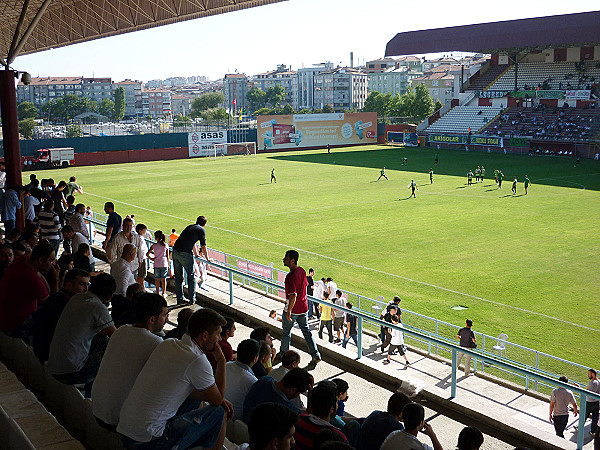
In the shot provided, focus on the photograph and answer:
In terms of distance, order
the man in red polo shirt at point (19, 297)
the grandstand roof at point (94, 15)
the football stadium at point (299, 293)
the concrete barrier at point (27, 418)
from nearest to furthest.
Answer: the concrete barrier at point (27, 418)
the football stadium at point (299, 293)
the man in red polo shirt at point (19, 297)
the grandstand roof at point (94, 15)

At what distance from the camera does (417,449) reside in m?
5.34

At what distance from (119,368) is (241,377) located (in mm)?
1368

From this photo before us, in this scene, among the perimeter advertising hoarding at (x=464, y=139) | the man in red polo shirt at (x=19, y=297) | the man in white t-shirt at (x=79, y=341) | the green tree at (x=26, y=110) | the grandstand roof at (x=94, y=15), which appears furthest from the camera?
the green tree at (x=26, y=110)

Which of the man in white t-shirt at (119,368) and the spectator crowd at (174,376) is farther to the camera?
the man in white t-shirt at (119,368)

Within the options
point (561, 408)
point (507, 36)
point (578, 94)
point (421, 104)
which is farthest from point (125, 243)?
point (421, 104)

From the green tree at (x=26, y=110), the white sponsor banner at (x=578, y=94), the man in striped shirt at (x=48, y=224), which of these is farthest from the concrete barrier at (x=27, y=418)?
the green tree at (x=26, y=110)

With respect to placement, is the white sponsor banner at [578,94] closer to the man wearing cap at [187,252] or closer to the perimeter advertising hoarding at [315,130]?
the perimeter advertising hoarding at [315,130]

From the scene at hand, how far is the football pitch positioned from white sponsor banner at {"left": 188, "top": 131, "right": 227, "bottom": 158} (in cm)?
1716

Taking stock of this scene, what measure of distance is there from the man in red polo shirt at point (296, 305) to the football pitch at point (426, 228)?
8.40 m

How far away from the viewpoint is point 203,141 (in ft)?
270

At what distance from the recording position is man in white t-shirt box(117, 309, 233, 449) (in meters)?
4.95

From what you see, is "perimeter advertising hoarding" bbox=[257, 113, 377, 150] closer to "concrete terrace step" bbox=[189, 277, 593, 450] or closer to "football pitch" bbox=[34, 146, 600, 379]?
"football pitch" bbox=[34, 146, 600, 379]

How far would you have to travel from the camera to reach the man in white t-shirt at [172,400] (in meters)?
4.95

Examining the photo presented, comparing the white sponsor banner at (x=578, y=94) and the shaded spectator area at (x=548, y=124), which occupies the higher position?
the white sponsor banner at (x=578, y=94)
